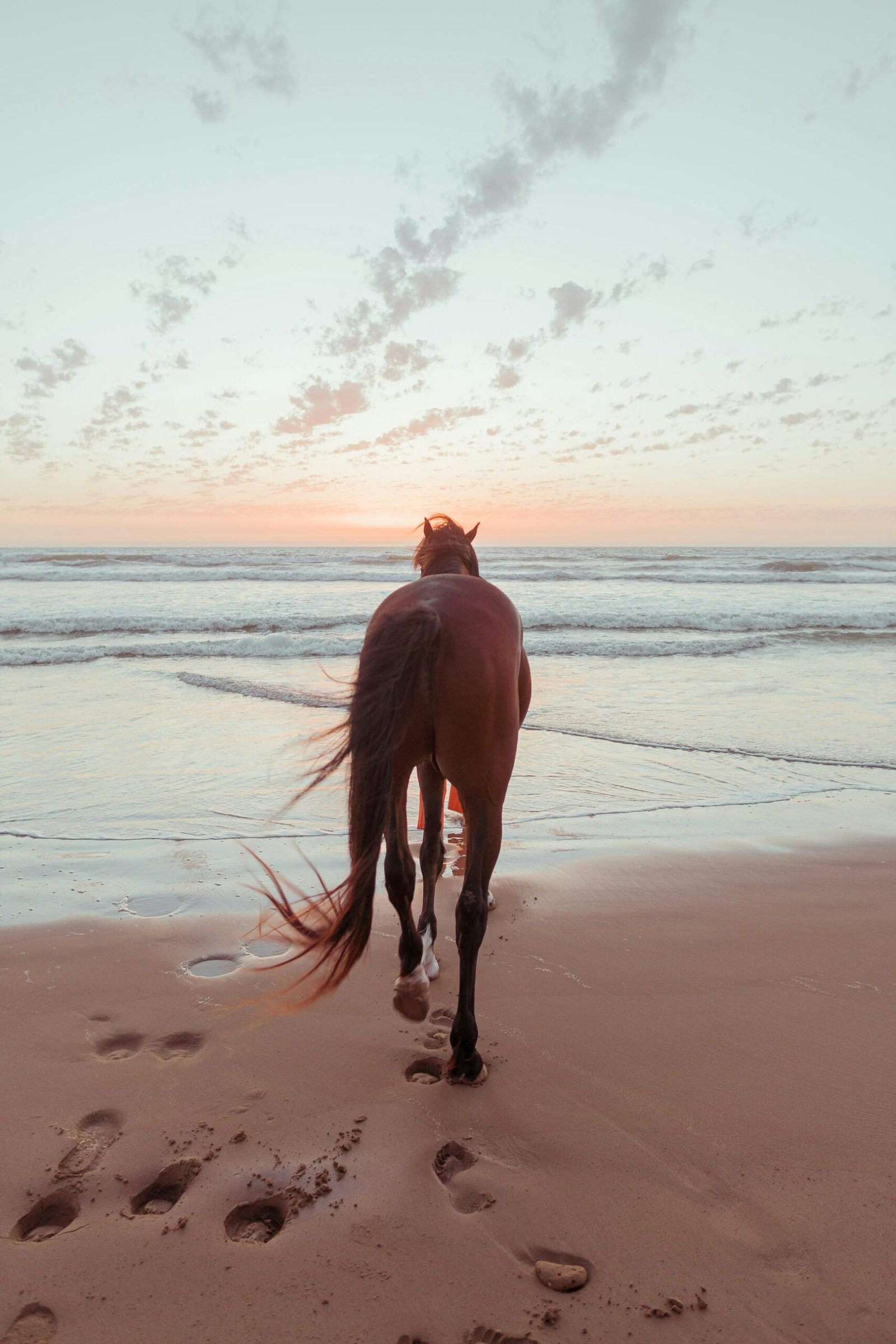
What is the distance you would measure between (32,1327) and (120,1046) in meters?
1.01

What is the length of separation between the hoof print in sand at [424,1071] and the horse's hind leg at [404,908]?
0.14 m

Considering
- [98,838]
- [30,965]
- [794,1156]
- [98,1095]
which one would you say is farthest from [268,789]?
[794,1156]

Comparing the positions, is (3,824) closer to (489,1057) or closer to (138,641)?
(489,1057)

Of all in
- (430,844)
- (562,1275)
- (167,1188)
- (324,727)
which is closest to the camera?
(562,1275)

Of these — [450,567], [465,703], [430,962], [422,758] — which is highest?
[450,567]

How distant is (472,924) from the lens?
2.55 meters

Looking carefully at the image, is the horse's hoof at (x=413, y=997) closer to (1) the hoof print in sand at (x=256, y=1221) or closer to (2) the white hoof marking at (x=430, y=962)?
(2) the white hoof marking at (x=430, y=962)

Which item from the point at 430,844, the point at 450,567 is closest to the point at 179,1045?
the point at 430,844

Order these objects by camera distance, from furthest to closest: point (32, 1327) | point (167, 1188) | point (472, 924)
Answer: point (472, 924) → point (167, 1188) → point (32, 1327)

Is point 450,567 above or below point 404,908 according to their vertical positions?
above

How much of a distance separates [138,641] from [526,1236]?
13.6 metres

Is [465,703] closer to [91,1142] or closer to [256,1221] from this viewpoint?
[256,1221]

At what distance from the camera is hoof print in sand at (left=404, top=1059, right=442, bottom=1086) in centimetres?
246

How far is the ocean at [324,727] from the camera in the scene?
459cm
